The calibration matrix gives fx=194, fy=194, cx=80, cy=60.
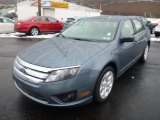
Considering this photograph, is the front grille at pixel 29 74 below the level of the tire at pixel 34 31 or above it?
below

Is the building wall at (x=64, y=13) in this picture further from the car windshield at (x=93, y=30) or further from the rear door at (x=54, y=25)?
the car windshield at (x=93, y=30)

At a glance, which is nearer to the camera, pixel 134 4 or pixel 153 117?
pixel 153 117

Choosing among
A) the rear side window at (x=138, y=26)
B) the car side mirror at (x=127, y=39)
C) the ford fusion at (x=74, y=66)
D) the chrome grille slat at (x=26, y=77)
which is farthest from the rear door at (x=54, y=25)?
the chrome grille slat at (x=26, y=77)

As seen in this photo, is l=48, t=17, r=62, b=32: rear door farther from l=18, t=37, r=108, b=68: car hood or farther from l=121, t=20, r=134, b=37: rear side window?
l=18, t=37, r=108, b=68: car hood

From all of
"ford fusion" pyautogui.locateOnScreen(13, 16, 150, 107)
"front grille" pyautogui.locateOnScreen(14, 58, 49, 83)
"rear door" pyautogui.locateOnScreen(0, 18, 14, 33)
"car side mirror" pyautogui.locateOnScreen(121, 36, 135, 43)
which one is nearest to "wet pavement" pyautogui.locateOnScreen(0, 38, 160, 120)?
"ford fusion" pyautogui.locateOnScreen(13, 16, 150, 107)

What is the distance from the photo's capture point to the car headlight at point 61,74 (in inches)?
114

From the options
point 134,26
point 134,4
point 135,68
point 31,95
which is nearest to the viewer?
point 31,95

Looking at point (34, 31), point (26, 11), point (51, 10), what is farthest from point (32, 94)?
point (26, 11)

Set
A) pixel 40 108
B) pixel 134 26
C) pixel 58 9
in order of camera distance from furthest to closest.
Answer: pixel 58 9 < pixel 134 26 < pixel 40 108

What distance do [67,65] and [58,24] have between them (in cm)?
1200

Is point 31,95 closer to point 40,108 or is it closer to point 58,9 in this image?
point 40,108

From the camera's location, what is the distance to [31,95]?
313cm

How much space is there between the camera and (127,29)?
458cm

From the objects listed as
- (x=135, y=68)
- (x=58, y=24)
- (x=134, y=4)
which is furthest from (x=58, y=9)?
(x=134, y=4)
